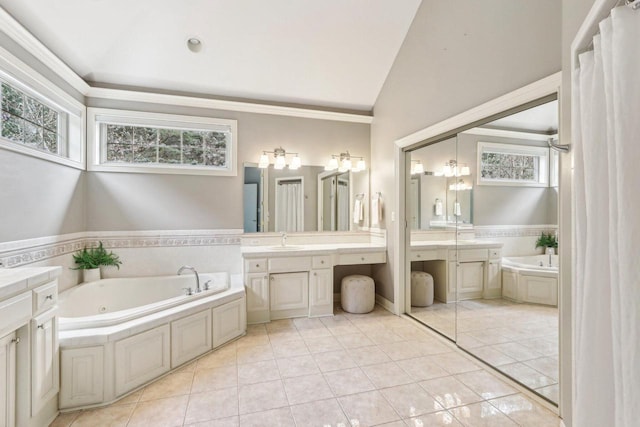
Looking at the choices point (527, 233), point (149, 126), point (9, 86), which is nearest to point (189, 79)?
point (149, 126)

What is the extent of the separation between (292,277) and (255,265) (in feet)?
1.54

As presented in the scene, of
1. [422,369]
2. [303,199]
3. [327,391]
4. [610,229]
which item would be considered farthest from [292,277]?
[610,229]

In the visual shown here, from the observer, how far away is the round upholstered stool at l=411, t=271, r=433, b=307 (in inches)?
140

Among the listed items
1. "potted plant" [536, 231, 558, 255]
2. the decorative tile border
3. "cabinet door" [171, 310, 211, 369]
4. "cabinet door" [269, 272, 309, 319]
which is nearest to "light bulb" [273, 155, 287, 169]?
the decorative tile border

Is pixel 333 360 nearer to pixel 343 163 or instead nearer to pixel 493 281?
pixel 493 281

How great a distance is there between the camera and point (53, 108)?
2.91 m

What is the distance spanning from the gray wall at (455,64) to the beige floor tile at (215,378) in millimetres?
2161

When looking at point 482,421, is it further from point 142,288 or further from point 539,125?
point 142,288

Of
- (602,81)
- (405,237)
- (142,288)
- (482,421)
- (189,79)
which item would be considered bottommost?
(482,421)

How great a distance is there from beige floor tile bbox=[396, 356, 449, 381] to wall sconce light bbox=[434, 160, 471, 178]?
5.62 feet

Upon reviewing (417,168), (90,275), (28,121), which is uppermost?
(28,121)

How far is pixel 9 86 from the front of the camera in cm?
233

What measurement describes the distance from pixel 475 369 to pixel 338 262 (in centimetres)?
178

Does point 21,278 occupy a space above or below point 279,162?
below
